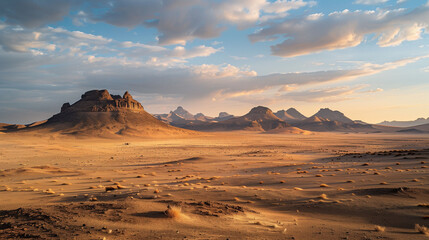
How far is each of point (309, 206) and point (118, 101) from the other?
152358 mm

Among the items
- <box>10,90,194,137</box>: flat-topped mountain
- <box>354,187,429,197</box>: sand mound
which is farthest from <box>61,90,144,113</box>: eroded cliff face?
<box>354,187,429,197</box>: sand mound

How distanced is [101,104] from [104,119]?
2382 cm

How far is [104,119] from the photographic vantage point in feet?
416

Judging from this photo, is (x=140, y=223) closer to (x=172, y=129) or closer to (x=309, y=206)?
(x=309, y=206)

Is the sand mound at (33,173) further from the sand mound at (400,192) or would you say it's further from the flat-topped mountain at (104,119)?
the flat-topped mountain at (104,119)

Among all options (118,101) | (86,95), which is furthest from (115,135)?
(86,95)

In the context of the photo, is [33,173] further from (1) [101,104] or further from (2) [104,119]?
(1) [101,104]

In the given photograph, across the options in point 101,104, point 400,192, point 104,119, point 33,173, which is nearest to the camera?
point 400,192

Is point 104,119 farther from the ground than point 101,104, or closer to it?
closer to it

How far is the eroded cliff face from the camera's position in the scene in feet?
463

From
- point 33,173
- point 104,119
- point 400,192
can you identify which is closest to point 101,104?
point 104,119

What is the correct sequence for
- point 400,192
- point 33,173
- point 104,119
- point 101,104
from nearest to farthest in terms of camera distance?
point 400,192 → point 33,173 → point 104,119 → point 101,104

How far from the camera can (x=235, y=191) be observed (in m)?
14.6

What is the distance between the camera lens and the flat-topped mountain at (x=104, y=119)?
114062 millimetres
